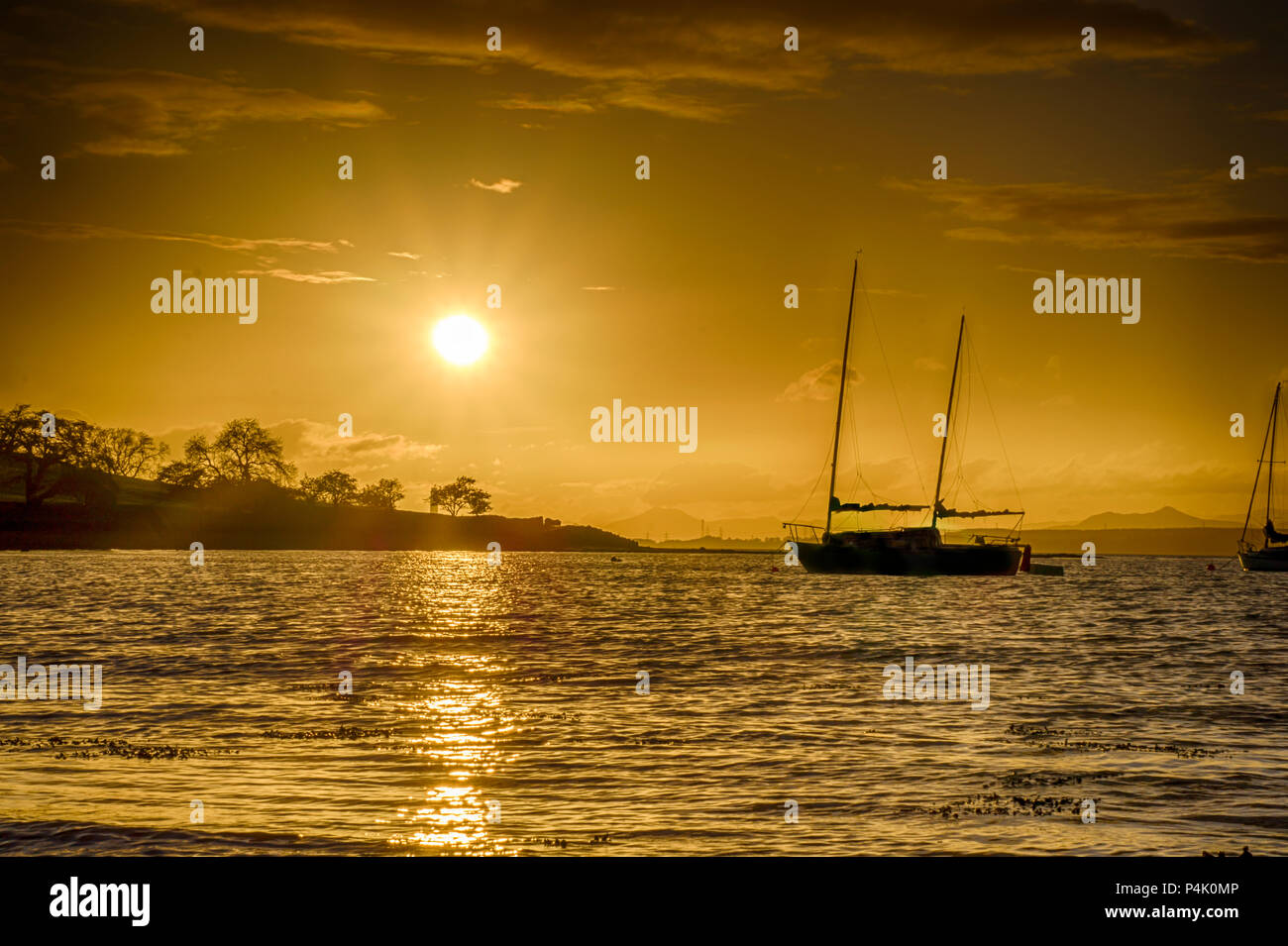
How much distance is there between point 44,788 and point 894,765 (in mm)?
15185

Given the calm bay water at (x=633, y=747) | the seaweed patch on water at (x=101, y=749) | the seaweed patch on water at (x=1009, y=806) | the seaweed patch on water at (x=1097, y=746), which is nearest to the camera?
the calm bay water at (x=633, y=747)

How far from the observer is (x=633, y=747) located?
23.5 metres

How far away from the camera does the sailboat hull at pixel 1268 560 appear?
176 metres

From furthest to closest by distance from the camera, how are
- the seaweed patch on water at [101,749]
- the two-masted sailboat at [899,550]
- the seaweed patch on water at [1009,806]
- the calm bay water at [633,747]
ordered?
the two-masted sailboat at [899,550] → the seaweed patch on water at [101,749] → the seaweed patch on water at [1009,806] → the calm bay water at [633,747]

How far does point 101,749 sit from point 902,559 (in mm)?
114663

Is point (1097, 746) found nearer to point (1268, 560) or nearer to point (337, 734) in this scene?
point (337, 734)

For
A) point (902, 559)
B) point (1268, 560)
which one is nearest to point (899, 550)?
point (902, 559)

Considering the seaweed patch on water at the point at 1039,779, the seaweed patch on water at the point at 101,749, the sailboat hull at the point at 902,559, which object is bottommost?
the sailboat hull at the point at 902,559

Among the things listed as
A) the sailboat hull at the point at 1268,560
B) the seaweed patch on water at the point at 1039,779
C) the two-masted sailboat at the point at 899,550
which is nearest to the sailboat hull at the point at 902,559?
the two-masted sailboat at the point at 899,550

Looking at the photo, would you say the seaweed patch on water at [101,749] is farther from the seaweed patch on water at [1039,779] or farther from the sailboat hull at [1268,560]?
the sailboat hull at [1268,560]

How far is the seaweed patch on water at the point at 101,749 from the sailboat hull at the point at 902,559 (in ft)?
369

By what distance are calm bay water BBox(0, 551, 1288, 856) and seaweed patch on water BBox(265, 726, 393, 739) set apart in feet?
0.46
